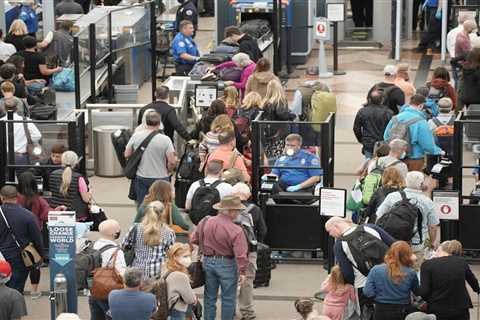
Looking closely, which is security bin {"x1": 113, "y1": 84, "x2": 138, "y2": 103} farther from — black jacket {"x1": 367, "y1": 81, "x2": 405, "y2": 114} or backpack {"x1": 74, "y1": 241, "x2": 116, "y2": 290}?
backpack {"x1": 74, "y1": 241, "x2": 116, "y2": 290}

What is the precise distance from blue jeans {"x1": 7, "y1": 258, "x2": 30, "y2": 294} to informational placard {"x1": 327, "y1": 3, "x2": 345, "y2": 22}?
538 inches

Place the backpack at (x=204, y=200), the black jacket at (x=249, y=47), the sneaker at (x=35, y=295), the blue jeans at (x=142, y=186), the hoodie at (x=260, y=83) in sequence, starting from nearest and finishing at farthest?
the backpack at (x=204, y=200)
the sneaker at (x=35, y=295)
the blue jeans at (x=142, y=186)
the hoodie at (x=260, y=83)
the black jacket at (x=249, y=47)

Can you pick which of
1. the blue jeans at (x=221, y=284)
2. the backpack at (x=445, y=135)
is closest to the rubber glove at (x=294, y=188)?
the backpack at (x=445, y=135)

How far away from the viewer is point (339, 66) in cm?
2962

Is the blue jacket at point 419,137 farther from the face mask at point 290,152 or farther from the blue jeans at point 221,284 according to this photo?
the blue jeans at point 221,284

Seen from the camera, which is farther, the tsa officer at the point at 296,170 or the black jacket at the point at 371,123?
the black jacket at the point at 371,123

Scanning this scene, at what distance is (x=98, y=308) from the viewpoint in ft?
46.3

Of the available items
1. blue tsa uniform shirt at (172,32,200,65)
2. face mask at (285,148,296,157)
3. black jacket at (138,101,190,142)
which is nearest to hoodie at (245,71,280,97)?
black jacket at (138,101,190,142)

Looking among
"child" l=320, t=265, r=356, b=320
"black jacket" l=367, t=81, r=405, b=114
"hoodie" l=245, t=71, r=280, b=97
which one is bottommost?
"child" l=320, t=265, r=356, b=320

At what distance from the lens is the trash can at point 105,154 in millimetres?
21031

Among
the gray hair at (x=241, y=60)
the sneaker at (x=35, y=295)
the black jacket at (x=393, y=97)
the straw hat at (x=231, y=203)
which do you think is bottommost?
the sneaker at (x=35, y=295)

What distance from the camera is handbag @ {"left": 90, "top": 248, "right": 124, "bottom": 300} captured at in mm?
13766

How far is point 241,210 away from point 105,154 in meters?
6.54

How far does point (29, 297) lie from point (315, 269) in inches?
129
